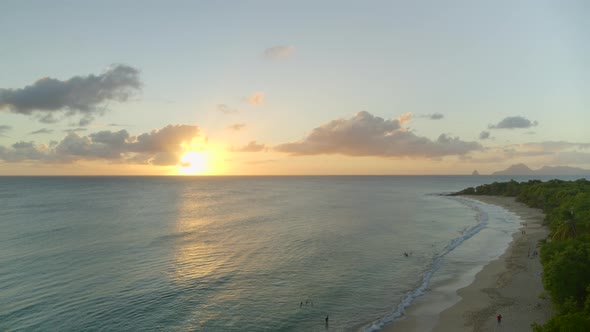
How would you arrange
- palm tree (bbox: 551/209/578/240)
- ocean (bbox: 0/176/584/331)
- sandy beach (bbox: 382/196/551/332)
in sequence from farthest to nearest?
palm tree (bbox: 551/209/578/240), ocean (bbox: 0/176/584/331), sandy beach (bbox: 382/196/551/332)

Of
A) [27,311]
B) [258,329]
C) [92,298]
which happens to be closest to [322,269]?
[258,329]

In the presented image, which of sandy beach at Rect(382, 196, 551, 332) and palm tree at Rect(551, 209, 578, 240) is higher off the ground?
palm tree at Rect(551, 209, 578, 240)

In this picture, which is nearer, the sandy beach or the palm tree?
the sandy beach

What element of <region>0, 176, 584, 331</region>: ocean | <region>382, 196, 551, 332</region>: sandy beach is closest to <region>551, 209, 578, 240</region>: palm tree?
<region>382, 196, 551, 332</region>: sandy beach

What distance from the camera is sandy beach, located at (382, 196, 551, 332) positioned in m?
36.9

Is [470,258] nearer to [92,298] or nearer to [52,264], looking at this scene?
[92,298]

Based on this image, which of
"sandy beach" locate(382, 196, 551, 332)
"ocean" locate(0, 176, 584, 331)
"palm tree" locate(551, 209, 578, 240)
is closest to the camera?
"sandy beach" locate(382, 196, 551, 332)

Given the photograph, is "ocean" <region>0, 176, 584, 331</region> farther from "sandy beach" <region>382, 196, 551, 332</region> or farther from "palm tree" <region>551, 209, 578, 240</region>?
"palm tree" <region>551, 209, 578, 240</region>

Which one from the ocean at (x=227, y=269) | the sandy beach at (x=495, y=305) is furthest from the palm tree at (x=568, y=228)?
the ocean at (x=227, y=269)

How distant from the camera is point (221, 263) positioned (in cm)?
6088

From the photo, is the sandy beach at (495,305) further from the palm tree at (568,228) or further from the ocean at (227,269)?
the palm tree at (568,228)

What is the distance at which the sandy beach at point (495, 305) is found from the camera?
36938 mm

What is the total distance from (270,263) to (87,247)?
37173mm

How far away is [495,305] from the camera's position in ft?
137
